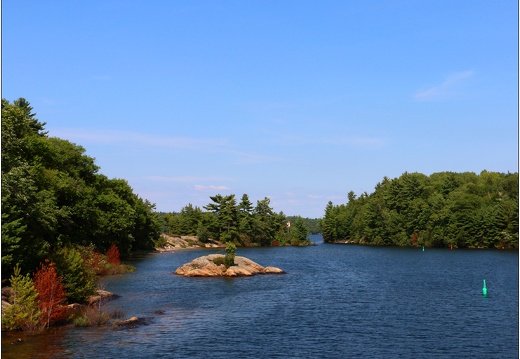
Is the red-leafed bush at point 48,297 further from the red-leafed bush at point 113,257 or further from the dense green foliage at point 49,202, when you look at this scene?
the red-leafed bush at point 113,257

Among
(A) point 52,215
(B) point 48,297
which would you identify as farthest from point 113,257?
(B) point 48,297

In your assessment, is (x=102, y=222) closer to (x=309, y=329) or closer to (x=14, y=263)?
(x=14, y=263)

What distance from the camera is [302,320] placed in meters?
45.2

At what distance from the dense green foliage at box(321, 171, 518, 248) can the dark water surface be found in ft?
245

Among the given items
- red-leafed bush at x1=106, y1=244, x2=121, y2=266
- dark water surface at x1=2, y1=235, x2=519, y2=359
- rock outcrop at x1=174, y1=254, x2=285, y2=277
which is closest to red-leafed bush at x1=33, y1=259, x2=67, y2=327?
dark water surface at x1=2, y1=235, x2=519, y2=359

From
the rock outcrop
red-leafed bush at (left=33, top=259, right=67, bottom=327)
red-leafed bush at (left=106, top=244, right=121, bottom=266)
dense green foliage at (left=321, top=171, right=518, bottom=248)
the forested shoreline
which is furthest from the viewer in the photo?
dense green foliage at (left=321, top=171, right=518, bottom=248)

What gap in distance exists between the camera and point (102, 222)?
91625 millimetres

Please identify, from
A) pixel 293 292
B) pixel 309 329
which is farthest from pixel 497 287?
pixel 309 329

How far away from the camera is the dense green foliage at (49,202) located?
1614 inches

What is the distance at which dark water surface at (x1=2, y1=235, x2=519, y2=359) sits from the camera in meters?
34.5

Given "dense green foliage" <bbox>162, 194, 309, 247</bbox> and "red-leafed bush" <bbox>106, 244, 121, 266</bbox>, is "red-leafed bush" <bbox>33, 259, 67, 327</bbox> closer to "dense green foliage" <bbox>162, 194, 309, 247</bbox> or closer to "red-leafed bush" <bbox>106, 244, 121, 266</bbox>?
"red-leafed bush" <bbox>106, 244, 121, 266</bbox>

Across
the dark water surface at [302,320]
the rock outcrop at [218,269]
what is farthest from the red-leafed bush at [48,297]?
the rock outcrop at [218,269]

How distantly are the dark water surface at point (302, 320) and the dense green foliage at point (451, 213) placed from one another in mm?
74803

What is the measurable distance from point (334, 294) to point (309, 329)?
786 inches
